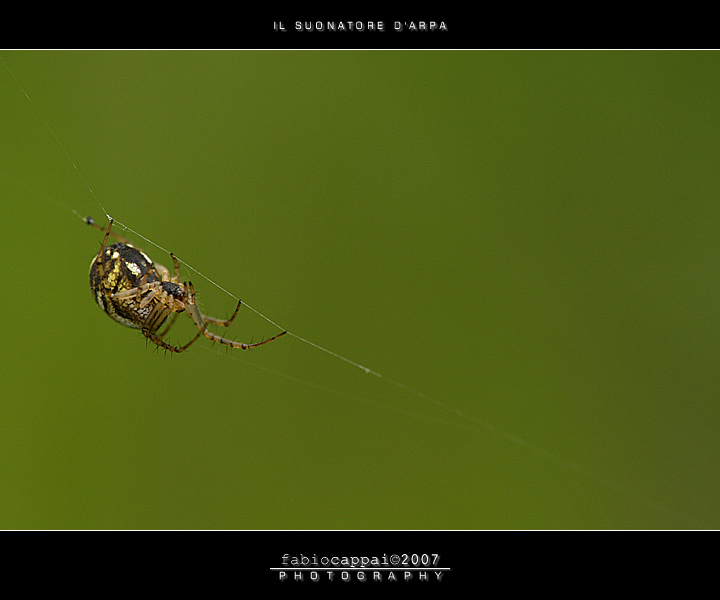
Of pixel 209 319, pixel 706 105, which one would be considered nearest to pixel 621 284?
pixel 706 105

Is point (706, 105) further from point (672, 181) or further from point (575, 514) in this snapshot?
point (575, 514)

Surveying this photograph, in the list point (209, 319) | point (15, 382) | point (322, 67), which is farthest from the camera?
point (322, 67)

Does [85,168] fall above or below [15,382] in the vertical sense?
above

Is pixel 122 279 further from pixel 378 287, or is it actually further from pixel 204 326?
pixel 378 287

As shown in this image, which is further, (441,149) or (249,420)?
(441,149)

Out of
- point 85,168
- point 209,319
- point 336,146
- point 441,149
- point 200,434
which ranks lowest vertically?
point 200,434

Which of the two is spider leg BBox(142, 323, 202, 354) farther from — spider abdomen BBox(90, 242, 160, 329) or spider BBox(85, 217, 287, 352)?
spider abdomen BBox(90, 242, 160, 329)
